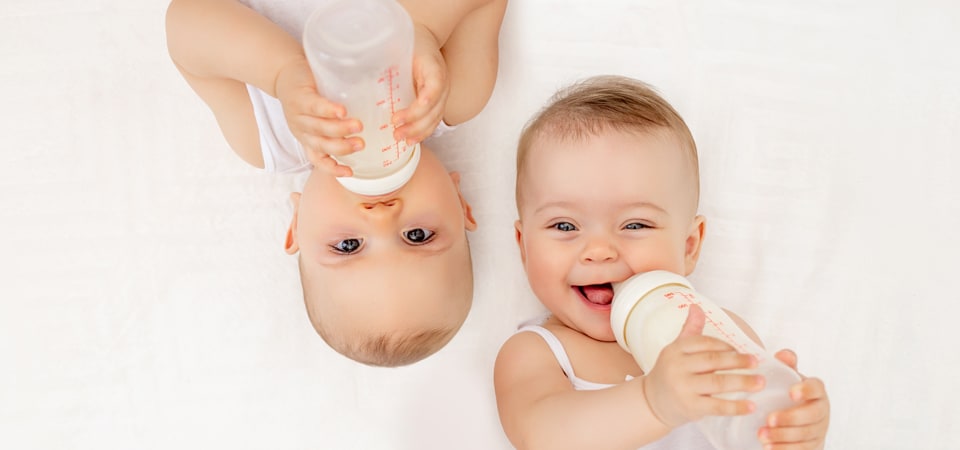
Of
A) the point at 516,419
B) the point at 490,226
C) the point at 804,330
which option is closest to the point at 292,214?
the point at 490,226

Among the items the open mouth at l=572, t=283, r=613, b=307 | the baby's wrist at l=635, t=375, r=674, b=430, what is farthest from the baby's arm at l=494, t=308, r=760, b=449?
the open mouth at l=572, t=283, r=613, b=307

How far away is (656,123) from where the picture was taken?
159 centimetres

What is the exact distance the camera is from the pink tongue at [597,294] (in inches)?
62.5

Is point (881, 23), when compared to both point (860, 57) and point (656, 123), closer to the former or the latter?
point (860, 57)

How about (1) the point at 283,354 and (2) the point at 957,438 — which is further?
(1) the point at 283,354

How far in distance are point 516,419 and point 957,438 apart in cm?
88

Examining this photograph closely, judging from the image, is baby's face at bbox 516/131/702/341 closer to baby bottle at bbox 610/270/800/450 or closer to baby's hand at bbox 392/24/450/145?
baby bottle at bbox 610/270/800/450

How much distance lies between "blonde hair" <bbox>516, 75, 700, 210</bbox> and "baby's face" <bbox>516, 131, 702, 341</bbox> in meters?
0.02

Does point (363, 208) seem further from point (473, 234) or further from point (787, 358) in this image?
point (787, 358)

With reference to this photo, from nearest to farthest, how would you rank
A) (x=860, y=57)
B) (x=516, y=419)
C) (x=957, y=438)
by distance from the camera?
(x=516, y=419) < (x=957, y=438) < (x=860, y=57)

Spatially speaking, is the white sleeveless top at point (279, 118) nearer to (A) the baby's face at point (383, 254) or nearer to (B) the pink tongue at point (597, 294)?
(A) the baby's face at point (383, 254)

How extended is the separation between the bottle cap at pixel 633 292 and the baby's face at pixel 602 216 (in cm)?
12

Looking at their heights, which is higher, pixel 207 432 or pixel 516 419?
pixel 516 419

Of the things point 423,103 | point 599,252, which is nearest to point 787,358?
point 599,252
